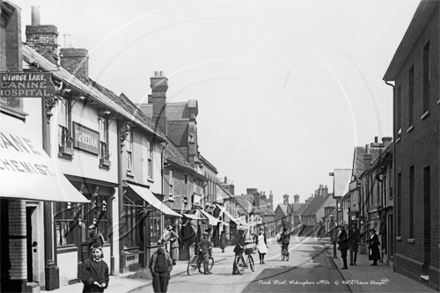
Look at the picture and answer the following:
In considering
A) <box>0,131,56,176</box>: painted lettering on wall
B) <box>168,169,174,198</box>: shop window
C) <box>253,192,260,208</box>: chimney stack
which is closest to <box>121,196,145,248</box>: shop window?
<box>168,169,174,198</box>: shop window

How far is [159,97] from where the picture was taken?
35.5 meters

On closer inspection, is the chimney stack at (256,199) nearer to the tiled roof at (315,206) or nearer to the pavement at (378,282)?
the tiled roof at (315,206)

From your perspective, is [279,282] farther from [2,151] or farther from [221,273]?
[2,151]

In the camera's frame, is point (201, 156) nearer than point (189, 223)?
No

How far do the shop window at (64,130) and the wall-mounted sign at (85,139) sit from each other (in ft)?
1.15

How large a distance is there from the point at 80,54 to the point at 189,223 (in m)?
14.8

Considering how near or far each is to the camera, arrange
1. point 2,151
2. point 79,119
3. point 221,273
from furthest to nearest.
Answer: point 221,273
point 79,119
point 2,151

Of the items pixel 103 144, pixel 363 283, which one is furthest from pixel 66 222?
pixel 363 283

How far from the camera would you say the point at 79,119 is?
17906 millimetres

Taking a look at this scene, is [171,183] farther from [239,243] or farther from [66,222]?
[66,222]

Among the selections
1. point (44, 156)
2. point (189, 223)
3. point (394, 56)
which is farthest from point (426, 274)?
point (189, 223)

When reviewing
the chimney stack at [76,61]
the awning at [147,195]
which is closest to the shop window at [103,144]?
the awning at [147,195]

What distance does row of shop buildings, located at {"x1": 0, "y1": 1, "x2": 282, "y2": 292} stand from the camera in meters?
12.8

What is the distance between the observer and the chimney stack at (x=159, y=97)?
35000 mm
